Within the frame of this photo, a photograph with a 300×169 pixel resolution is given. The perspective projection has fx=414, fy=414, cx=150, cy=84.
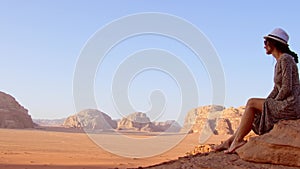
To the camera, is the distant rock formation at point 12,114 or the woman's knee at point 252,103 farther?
the distant rock formation at point 12,114

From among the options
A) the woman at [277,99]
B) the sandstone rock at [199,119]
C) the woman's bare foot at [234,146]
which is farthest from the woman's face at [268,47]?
the sandstone rock at [199,119]

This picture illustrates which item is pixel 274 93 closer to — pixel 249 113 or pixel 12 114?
pixel 249 113

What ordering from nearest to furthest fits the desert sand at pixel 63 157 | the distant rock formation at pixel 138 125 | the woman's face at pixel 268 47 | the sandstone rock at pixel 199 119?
the woman's face at pixel 268 47 → the desert sand at pixel 63 157 → the sandstone rock at pixel 199 119 → the distant rock formation at pixel 138 125

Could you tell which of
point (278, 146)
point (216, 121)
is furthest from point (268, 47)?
point (216, 121)

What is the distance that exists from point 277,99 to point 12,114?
44.1 meters

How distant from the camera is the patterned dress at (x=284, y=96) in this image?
4.62 meters

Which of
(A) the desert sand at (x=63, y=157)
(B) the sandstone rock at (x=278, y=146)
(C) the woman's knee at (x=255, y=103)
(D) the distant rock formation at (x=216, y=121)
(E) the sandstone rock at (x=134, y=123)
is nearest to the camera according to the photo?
(B) the sandstone rock at (x=278, y=146)

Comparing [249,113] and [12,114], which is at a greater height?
[12,114]

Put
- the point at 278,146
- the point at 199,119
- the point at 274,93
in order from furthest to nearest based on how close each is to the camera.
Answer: the point at 199,119 → the point at 274,93 → the point at 278,146

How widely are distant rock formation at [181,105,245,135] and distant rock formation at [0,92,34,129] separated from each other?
20.8 m

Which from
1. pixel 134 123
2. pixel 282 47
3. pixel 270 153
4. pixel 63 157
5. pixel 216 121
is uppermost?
pixel 134 123

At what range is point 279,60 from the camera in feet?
15.5

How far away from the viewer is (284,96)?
465 cm

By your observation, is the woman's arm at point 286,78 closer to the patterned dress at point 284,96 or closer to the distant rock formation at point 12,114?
the patterned dress at point 284,96
